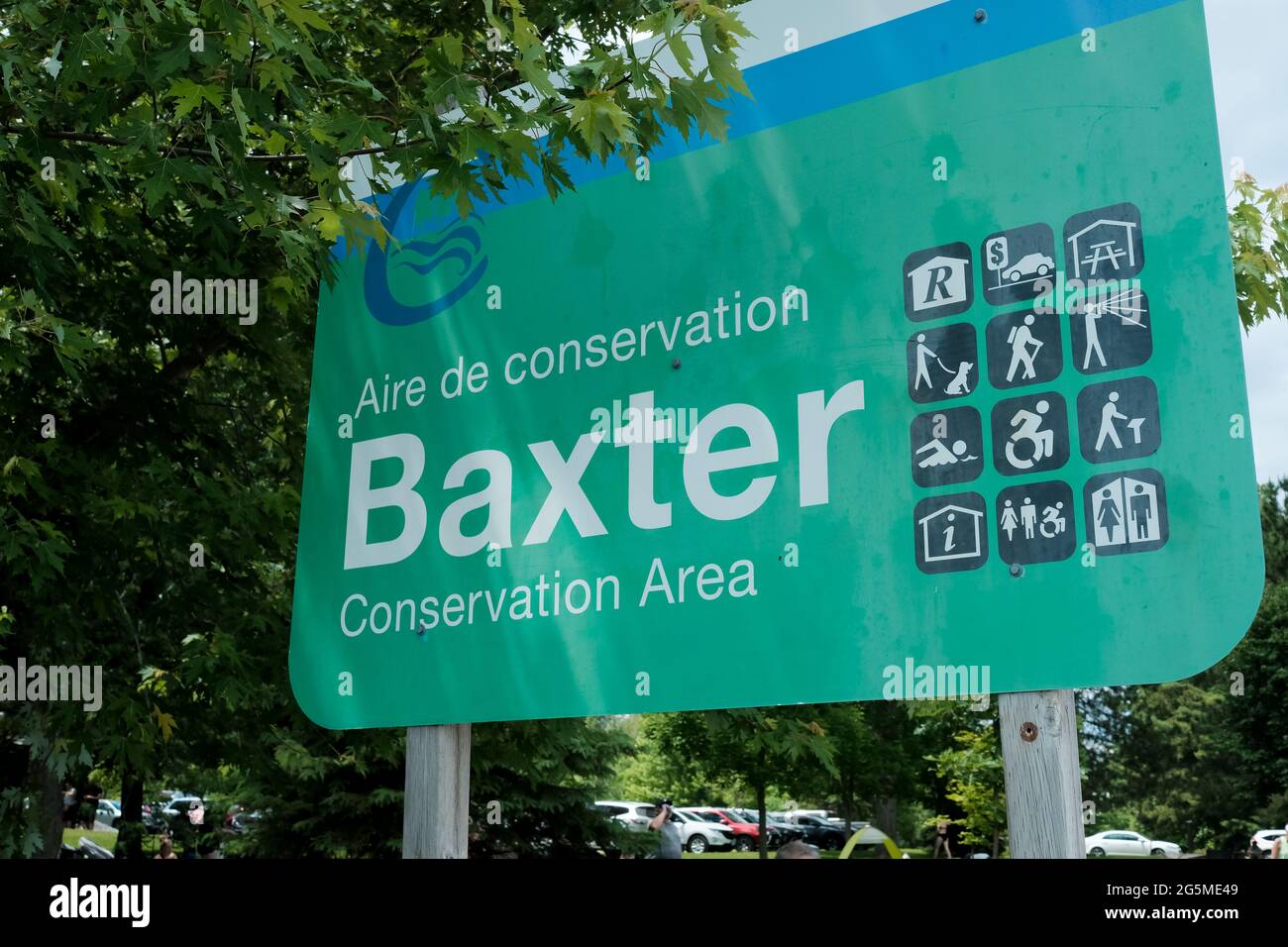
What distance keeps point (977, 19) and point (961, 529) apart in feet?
5.06

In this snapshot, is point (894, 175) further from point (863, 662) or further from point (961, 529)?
point (863, 662)

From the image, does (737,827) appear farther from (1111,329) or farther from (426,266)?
(1111,329)

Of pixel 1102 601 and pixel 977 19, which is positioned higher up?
pixel 977 19

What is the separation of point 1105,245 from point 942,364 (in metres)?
0.53

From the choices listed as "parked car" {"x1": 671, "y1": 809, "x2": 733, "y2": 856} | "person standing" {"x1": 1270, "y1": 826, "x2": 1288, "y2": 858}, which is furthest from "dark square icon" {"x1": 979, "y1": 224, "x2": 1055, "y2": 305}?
"parked car" {"x1": 671, "y1": 809, "x2": 733, "y2": 856}

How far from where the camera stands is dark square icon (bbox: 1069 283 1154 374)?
3191mm

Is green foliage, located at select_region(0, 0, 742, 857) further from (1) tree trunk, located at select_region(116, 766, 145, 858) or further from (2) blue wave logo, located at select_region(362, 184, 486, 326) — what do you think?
(1) tree trunk, located at select_region(116, 766, 145, 858)

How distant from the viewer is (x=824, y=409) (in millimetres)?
3701

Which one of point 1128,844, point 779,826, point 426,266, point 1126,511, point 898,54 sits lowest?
point 1128,844

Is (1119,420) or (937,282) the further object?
(937,282)

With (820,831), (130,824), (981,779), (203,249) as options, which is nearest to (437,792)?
(203,249)

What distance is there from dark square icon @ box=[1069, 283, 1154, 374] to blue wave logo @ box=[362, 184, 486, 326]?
231 centimetres
